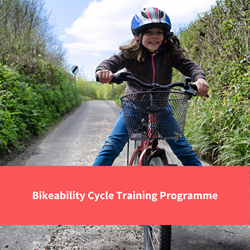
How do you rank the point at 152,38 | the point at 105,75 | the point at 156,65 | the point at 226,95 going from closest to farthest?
the point at 105,75 < the point at 152,38 < the point at 156,65 < the point at 226,95

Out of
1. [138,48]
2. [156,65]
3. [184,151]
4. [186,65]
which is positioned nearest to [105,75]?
[138,48]

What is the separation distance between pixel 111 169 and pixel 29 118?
5501 mm

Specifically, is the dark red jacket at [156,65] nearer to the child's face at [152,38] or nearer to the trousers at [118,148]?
the child's face at [152,38]

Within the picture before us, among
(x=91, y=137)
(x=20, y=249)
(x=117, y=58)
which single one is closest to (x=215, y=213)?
(x=117, y=58)

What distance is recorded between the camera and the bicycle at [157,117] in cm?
178

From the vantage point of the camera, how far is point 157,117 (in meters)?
1.87

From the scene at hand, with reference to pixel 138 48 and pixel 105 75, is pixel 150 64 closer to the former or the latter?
pixel 138 48

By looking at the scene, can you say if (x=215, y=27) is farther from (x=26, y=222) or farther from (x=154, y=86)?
(x=26, y=222)

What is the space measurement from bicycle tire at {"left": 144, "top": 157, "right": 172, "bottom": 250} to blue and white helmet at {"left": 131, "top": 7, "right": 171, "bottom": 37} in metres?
1.11

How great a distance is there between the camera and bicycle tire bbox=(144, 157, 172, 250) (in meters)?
1.73

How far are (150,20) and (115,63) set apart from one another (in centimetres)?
55

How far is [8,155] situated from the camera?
5285 millimetres

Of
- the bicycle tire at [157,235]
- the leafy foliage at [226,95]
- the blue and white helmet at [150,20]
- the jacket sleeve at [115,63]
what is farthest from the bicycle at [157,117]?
the leafy foliage at [226,95]

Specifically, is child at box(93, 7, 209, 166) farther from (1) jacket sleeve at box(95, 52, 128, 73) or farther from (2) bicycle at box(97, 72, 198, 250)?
(2) bicycle at box(97, 72, 198, 250)
